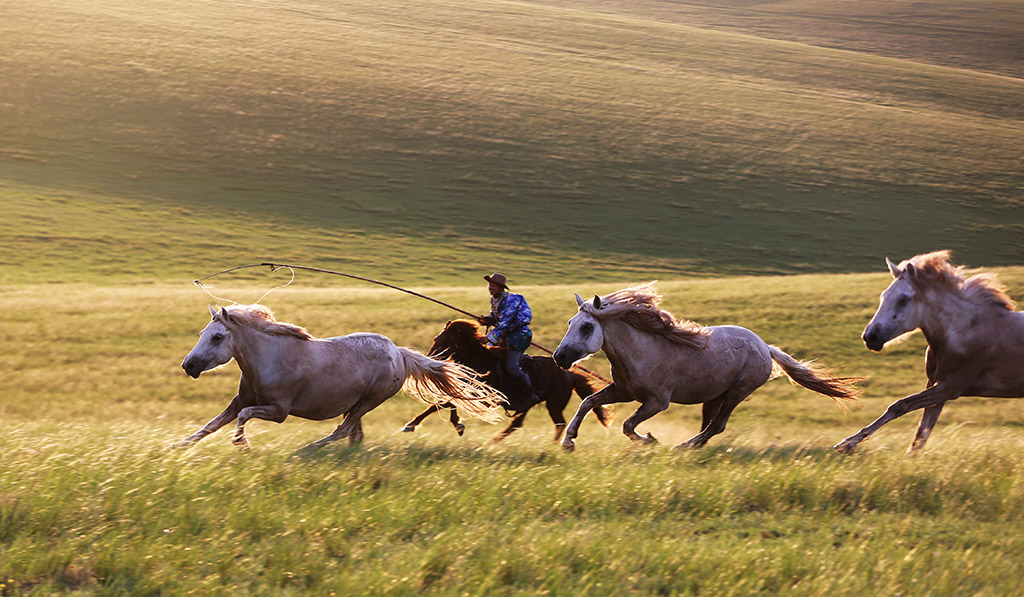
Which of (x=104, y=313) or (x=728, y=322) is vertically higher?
(x=728, y=322)

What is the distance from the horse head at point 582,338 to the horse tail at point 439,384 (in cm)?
126

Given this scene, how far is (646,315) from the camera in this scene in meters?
8.03

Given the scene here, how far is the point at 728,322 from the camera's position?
18734 millimetres

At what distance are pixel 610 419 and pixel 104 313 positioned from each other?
13.2 metres

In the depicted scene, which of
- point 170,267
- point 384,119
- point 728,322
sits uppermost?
point 384,119

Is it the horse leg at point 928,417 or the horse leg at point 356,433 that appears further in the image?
the horse leg at point 356,433

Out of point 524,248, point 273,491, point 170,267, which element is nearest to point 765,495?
point 273,491

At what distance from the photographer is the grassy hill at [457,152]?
2991 cm

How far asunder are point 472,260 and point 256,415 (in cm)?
2199

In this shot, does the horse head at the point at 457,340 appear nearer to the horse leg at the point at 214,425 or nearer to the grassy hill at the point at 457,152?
the horse leg at the point at 214,425

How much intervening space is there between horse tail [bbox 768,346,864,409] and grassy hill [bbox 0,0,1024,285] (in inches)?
695

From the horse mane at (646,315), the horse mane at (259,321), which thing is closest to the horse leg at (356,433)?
the horse mane at (259,321)

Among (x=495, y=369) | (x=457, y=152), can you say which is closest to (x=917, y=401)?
(x=495, y=369)

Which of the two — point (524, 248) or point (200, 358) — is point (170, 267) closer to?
point (524, 248)
